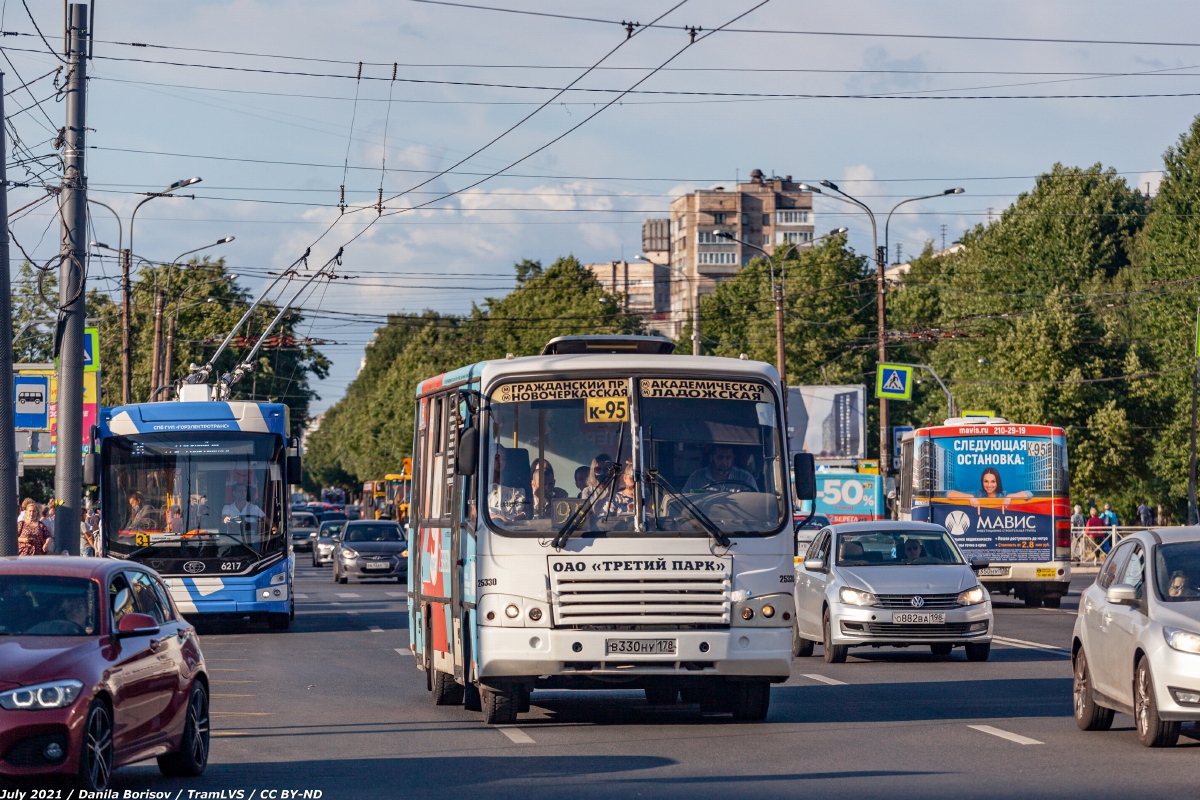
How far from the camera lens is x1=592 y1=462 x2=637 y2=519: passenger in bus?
13.9m

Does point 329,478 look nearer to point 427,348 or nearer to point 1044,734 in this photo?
point 427,348

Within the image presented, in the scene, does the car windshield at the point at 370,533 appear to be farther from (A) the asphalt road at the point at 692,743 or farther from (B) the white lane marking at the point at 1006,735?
(B) the white lane marking at the point at 1006,735

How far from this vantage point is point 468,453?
13867mm

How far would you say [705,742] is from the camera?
517 inches

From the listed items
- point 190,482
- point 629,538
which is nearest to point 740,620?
point 629,538

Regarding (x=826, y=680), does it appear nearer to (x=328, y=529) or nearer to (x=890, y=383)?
(x=890, y=383)

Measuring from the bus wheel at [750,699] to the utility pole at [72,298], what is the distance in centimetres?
961

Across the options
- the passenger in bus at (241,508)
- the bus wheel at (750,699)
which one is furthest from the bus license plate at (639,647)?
the passenger in bus at (241,508)

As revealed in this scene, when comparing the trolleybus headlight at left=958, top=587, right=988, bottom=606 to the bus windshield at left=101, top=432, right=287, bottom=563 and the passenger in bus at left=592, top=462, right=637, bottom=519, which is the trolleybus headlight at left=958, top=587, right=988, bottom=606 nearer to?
the passenger in bus at left=592, top=462, right=637, bottom=519

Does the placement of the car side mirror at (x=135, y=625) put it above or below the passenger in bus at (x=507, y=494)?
below

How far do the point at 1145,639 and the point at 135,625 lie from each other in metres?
→ 6.31

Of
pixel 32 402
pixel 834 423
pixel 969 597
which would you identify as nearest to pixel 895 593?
pixel 969 597

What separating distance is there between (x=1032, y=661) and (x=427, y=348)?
10199cm

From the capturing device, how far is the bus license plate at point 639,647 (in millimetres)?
13648
